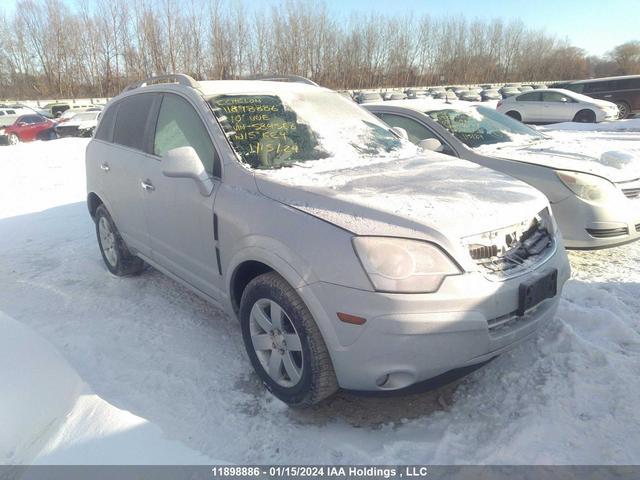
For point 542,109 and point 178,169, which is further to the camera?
point 542,109

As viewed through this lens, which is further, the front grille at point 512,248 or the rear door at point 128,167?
the rear door at point 128,167

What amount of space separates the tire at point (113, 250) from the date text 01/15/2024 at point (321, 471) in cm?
276

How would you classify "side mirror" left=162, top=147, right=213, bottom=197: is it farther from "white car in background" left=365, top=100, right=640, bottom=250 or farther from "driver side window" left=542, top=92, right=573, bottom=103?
"driver side window" left=542, top=92, right=573, bottom=103

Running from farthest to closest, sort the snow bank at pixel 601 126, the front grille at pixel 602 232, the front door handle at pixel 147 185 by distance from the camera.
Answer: the snow bank at pixel 601 126
the front grille at pixel 602 232
the front door handle at pixel 147 185

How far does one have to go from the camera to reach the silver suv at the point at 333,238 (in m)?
2.15

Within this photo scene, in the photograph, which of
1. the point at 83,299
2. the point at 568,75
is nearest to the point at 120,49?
the point at 83,299

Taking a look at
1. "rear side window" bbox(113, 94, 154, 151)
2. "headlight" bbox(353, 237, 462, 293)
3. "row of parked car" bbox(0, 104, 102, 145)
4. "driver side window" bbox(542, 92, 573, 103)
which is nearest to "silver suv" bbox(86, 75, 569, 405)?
"headlight" bbox(353, 237, 462, 293)

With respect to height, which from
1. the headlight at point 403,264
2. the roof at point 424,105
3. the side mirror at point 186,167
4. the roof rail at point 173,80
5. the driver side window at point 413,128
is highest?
the roof rail at point 173,80

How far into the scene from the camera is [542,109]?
57.0ft

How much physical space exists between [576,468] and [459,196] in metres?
1.40

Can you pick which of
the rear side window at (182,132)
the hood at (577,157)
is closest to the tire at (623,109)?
the hood at (577,157)

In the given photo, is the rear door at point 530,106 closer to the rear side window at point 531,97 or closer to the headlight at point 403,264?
the rear side window at point 531,97

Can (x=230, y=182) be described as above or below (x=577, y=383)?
above

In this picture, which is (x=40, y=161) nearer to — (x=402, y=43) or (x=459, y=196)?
(x=459, y=196)
